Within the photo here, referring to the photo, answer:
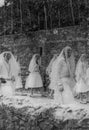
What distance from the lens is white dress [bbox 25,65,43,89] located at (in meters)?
Answer: 7.84

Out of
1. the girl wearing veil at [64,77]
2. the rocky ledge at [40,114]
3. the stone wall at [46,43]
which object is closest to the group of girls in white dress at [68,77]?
the girl wearing veil at [64,77]

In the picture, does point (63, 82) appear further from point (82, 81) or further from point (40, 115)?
point (40, 115)

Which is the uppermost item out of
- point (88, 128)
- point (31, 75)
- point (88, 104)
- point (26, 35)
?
Result: point (26, 35)

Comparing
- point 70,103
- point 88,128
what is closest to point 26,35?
point 70,103

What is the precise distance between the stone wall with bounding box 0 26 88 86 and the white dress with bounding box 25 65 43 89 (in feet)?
1.60

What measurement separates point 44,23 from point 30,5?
0.73 m

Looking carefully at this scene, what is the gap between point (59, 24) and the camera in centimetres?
897

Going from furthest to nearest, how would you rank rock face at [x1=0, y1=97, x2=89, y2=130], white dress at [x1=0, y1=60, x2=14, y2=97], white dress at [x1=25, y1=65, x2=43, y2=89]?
→ 1. white dress at [x1=0, y1=60, x2=14, y2=97]
2. white dress at [x1=25, y1=65, x2=43, y2=89]
3. rock face at [x1=0, y1=97, x2=89, y2=130]

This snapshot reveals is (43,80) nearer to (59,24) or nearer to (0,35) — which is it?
(59,24)

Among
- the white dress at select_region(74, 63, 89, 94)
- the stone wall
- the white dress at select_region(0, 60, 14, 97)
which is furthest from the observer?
the white dress at select_region(0, 60, 14, 97)

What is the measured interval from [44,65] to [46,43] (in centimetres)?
63

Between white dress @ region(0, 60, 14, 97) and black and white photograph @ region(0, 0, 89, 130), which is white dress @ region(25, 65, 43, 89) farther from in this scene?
white dress @ region(0, 60, 14, 97)

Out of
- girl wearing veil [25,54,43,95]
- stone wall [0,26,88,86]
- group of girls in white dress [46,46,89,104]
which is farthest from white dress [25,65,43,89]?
group of girls in white dress [46,46,89,104]

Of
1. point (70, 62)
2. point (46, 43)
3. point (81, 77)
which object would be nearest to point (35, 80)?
point (46, 43)
